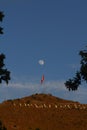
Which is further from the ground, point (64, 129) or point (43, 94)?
point (43, 94)

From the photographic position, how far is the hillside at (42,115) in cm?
8194

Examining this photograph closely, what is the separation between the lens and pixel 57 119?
8719cm

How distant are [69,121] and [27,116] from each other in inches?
358

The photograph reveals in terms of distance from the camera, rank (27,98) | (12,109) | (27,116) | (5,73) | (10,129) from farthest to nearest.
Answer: (27,98) < (12,109) < (27,116) < (10,129) < (5,73)

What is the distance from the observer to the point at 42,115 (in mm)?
91375

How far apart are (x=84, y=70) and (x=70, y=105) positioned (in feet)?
240

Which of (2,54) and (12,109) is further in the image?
(12,109)

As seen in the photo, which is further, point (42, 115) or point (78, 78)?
point (42, 115)

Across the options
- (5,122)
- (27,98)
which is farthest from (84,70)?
(27,98)

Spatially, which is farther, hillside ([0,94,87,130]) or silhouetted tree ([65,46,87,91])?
hillside ([0,94,87,130])

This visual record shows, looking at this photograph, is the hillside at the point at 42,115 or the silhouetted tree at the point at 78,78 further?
the hillside at the point at 42,115

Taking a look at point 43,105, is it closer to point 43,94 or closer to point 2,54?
point 43,94

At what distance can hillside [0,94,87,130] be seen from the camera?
81938mm

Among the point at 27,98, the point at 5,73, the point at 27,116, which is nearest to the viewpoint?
the point at 5,73
